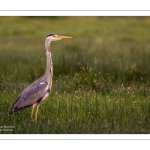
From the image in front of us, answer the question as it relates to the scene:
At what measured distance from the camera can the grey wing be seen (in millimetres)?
7258

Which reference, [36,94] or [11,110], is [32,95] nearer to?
[36,94]

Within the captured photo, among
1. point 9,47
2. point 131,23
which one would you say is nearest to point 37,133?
point 9,47

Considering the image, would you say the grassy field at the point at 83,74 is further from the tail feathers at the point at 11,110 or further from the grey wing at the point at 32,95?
the grey wing at the point at 32,95

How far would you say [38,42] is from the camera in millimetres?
12273

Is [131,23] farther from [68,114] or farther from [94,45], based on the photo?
[68,114]

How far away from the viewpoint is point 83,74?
900 centimetres

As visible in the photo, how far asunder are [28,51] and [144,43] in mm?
2518

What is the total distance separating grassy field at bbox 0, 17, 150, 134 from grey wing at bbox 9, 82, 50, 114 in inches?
9.1

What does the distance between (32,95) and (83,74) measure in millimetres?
1877

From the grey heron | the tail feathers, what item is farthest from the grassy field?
the grey heron

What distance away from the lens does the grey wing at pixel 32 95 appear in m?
7.26

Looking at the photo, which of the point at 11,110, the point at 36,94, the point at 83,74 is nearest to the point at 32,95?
the point at 36,94

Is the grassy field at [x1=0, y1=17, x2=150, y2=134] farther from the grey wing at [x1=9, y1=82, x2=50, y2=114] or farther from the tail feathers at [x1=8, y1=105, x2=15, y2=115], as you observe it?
the grey wing at [x1=9, y1=82, x2=50, y2=114]

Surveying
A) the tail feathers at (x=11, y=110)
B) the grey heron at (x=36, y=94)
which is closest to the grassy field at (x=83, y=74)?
the tail feathers at (x=11, y=110)
